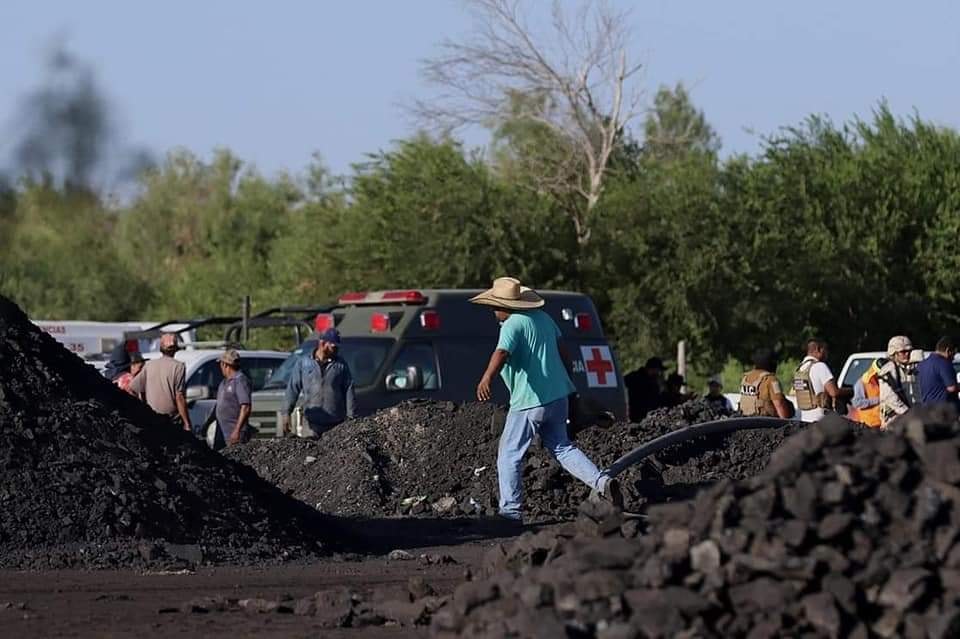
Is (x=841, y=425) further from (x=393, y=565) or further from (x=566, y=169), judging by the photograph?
(x=566, y=169)

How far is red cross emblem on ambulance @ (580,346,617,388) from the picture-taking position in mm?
21906

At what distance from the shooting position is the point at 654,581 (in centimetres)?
666

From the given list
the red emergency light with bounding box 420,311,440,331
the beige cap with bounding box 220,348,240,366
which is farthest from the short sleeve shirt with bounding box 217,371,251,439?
the red emergency light with bounding box 420,311,440,331

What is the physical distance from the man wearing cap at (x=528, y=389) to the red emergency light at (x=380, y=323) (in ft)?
25.2

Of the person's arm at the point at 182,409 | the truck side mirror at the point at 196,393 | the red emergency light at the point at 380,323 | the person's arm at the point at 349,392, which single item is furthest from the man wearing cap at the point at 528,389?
the truck side mirror at the point at 196,393

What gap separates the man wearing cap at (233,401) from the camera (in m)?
18.5

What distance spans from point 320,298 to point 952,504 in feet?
122

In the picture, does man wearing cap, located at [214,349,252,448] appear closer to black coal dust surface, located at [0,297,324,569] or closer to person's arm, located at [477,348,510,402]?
black coal dust surface, located at [0,297,324,569]

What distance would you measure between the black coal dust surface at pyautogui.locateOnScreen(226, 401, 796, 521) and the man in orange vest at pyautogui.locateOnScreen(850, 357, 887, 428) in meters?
2.09

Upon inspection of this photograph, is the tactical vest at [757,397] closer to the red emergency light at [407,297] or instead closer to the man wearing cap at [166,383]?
the red emergency light at [407,297]

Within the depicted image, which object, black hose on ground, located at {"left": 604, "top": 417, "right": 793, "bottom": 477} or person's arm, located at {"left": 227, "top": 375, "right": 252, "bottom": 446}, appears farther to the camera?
person's arm, located at {"left": 227, "top": 375, "right": 252, "bottom": 446}

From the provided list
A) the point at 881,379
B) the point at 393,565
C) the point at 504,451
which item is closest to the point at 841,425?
the point at 393,565

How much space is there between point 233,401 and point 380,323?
266 centimetres

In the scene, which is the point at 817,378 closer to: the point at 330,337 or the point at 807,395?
the point at 807,395
